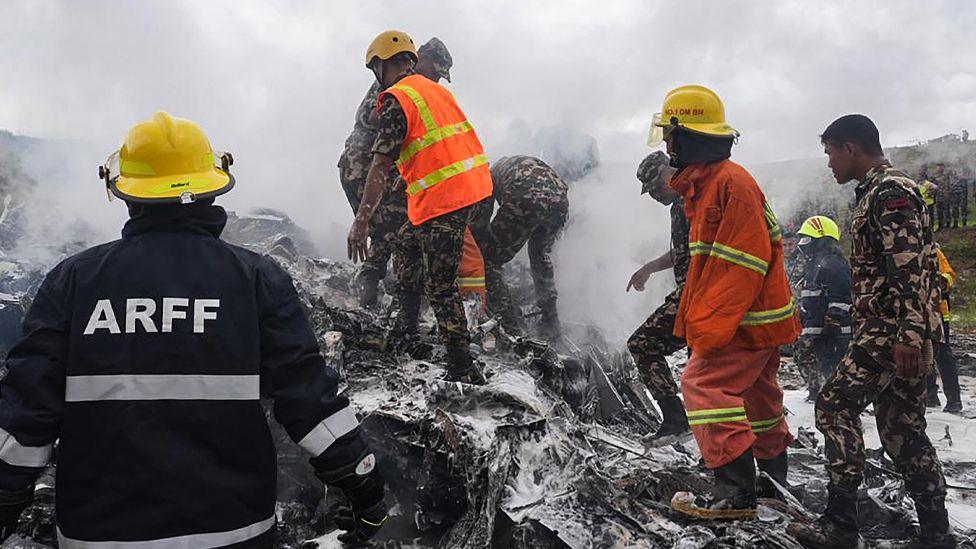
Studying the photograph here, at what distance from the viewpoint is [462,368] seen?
3.10m

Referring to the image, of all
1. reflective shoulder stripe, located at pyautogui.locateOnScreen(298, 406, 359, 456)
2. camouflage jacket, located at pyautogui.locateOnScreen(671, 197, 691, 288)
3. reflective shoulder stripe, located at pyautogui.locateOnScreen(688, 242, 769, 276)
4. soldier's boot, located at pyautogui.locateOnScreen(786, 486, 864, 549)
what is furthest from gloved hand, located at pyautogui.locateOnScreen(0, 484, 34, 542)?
camouflage jacket, located at pyautogui.locateOnScreen(671, 197, 691, 288)

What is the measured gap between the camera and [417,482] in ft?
8.55

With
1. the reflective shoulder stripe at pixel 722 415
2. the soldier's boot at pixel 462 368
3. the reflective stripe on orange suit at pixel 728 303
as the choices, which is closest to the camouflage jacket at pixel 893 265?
the reflective stripe on orange suit at pixel 728 303

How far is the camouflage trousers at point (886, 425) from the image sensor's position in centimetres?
246

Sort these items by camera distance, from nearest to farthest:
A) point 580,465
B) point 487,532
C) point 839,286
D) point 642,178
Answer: point 487,532 → point 580,465 → point 642,178 → point 839,286

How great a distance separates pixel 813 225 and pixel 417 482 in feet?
15.0

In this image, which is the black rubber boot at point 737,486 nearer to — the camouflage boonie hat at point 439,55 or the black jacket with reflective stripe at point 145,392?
the black jacket with reflective stripe at point 145,392

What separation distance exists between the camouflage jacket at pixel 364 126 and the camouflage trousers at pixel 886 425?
10.6 feet

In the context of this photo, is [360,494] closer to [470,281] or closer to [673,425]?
[673,425]

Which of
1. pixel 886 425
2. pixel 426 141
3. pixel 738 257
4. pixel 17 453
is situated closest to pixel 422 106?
pixel 426 141

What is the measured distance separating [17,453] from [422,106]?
2198mm

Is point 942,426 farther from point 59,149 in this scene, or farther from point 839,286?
point 59,149

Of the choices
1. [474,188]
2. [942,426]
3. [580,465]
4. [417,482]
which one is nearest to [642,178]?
[474,188]

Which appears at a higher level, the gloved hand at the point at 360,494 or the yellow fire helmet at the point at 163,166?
the yellow fire helmet at the point at 163,166
